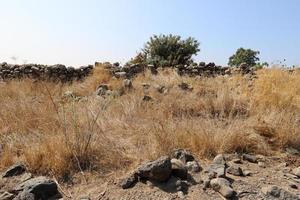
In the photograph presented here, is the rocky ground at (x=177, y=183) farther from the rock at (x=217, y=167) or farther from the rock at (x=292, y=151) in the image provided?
the rock at (x=292, y=151)

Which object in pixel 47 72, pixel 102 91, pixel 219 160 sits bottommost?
pixel 219 160

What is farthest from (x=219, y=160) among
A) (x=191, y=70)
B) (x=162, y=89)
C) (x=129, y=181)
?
(x=191, y=70)

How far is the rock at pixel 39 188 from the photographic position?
294cm

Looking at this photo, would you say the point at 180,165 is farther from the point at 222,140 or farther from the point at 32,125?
the point at 32,125

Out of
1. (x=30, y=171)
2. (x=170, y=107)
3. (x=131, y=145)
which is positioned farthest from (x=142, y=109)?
(x=30, y=171)

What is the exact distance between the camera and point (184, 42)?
1530cm

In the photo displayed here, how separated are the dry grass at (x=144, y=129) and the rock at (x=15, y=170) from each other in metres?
0.07

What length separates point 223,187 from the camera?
278 centimetres

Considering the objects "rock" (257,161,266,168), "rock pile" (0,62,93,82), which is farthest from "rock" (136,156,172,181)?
"rock pile" (0,62,93,82)

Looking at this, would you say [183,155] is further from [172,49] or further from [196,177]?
[172,49]

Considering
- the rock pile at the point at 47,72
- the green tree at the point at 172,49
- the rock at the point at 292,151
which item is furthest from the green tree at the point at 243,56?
the rock at the point at 292,151

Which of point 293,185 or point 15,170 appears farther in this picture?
point 15,170

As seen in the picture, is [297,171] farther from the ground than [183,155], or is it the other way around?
[183,155]

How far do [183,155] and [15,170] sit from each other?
4.98 feet
